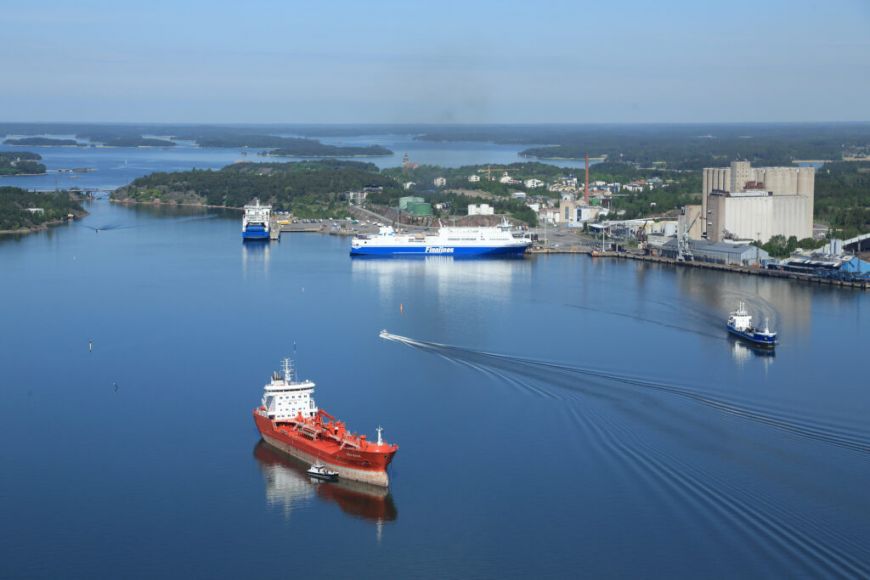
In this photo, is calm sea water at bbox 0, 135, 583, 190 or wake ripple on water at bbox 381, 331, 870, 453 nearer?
wake ripple on water at bbox 381, 331, 870, 453

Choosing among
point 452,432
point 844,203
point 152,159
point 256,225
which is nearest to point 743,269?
point 844,203

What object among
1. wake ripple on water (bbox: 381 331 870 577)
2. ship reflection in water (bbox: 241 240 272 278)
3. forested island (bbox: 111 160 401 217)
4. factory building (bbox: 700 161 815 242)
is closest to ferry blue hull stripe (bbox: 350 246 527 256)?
ship reflection in water (bbox: 241 240 272 278)

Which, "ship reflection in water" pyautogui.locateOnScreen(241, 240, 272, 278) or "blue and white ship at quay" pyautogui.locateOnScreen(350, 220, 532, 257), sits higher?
"blue and white ship at quay" pyautogui.locateOnScreen(350, 220, 532, 257)

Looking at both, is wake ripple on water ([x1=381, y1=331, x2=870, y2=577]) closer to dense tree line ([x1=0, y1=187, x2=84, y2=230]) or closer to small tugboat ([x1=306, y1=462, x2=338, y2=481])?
small tugboat ([x1=306, y1=462, x2=338, y2=481])

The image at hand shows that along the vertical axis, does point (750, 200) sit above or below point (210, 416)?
above

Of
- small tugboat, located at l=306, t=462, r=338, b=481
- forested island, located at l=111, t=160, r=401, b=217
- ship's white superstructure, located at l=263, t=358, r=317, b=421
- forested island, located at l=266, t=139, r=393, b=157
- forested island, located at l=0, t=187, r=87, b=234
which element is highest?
forested island, located at l=266, t=139, r=393, b=157

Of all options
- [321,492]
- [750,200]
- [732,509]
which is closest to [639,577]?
[732,509]

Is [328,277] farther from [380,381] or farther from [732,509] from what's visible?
[732,509]
